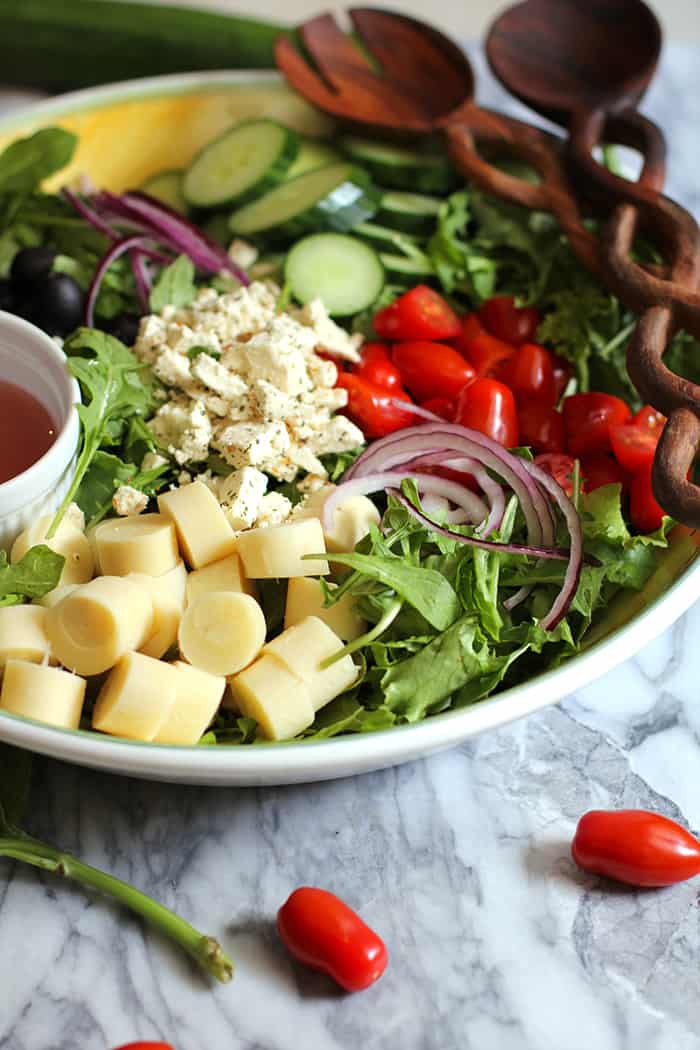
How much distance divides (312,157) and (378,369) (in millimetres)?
824

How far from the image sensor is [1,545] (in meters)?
2.16

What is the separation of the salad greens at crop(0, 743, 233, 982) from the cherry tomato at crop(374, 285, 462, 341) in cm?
128

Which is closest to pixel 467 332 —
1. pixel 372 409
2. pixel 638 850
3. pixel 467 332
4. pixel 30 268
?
pixel 467 332

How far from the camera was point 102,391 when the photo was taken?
7.55ft

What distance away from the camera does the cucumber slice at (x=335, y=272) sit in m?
2.75

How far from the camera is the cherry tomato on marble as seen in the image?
279cm

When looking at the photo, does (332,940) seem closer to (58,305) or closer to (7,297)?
(58,305)

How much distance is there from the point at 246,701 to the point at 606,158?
6.03 ft

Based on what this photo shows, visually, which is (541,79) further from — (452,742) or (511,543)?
(452,742)

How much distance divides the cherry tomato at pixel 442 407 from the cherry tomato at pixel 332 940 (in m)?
1.11

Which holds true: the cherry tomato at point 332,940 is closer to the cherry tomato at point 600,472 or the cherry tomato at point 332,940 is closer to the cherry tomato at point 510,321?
the cherry tomato at point 600,472

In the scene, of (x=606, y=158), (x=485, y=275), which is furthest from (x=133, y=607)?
(x=606, y=158)

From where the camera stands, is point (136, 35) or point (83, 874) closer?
point (83, 874)

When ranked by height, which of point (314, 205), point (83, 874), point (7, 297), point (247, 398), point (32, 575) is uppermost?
point (314, 205)
